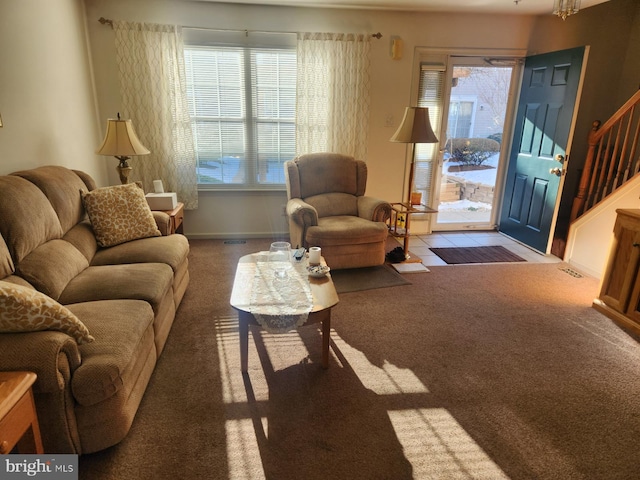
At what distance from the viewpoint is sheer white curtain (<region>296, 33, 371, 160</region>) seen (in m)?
4.20

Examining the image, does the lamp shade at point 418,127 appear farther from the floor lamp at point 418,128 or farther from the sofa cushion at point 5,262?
the sofa cushion at point 5,262

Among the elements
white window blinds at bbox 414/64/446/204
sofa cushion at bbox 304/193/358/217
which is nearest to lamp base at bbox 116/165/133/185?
sofa cushion at bbox 304/193/358/217

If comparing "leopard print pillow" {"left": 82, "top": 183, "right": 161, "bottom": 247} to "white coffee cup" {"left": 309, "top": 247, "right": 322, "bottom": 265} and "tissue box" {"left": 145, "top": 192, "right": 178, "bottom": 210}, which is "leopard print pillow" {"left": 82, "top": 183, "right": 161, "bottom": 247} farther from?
"white coffee cup" {"left": 309, "top": 247, "right": 322, "bottom": 265}

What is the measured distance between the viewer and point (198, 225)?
15.1 feet

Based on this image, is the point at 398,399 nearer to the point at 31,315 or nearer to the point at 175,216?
the point at 31,315

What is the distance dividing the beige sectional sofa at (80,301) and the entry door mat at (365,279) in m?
1.31

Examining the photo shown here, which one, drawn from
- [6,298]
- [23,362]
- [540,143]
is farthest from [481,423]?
[540,143]

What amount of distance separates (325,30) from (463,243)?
9.36ft

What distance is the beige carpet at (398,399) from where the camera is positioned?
1.65 meters

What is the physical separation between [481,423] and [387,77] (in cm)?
371

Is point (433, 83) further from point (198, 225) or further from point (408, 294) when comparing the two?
point (198, 225)

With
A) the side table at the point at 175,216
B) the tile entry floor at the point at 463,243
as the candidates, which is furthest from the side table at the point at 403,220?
the side table at the point at 175,216

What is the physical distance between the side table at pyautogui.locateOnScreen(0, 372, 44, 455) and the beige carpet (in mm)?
308

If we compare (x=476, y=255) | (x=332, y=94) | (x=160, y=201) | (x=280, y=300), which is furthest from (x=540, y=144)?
(x=160, y=201)
